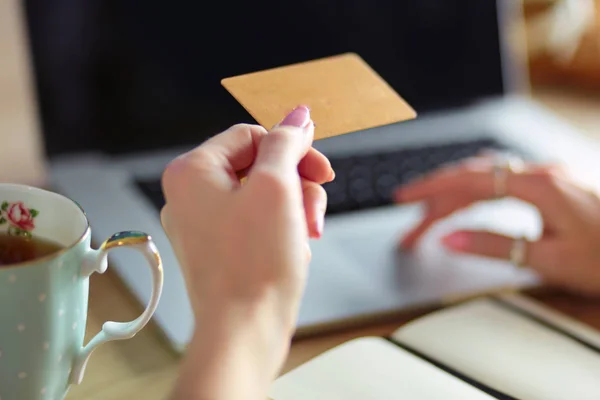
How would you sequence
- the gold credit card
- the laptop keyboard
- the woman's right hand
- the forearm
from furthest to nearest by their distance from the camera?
the laptop keyboard, the woman's right hand, the gold credit card, the forearm

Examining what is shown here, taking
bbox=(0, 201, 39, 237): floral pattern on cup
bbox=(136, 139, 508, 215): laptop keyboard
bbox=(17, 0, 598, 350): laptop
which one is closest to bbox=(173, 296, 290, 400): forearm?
bbox=(0, 201, 39, 237): floral pattern on cup

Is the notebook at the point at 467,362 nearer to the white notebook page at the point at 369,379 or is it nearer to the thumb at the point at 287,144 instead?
the white notebook page at the point at 369,379

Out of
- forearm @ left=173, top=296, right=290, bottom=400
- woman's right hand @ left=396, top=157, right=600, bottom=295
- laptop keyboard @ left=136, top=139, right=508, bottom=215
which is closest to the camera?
forearm @ left=173, top=296, right=290, bottom=400

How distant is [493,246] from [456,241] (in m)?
0.04

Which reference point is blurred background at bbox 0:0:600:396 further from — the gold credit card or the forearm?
the forearm

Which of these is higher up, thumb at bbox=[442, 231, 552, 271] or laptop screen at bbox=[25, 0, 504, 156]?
laptop screen at bbox=[25, 0, 504, 156]

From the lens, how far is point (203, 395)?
1.18 ft

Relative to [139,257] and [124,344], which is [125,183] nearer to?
[139,257]

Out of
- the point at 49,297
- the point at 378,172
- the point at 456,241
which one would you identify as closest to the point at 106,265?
the point at 49,297

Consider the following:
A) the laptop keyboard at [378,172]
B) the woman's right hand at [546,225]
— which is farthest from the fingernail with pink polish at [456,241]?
the laptop keyboard at [378,172]

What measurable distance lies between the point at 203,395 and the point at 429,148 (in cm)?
65

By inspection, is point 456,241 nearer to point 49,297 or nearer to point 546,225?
point 546,225

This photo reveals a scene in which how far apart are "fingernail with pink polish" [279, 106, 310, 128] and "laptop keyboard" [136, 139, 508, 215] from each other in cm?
34

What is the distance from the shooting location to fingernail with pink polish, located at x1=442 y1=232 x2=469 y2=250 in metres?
0.74
